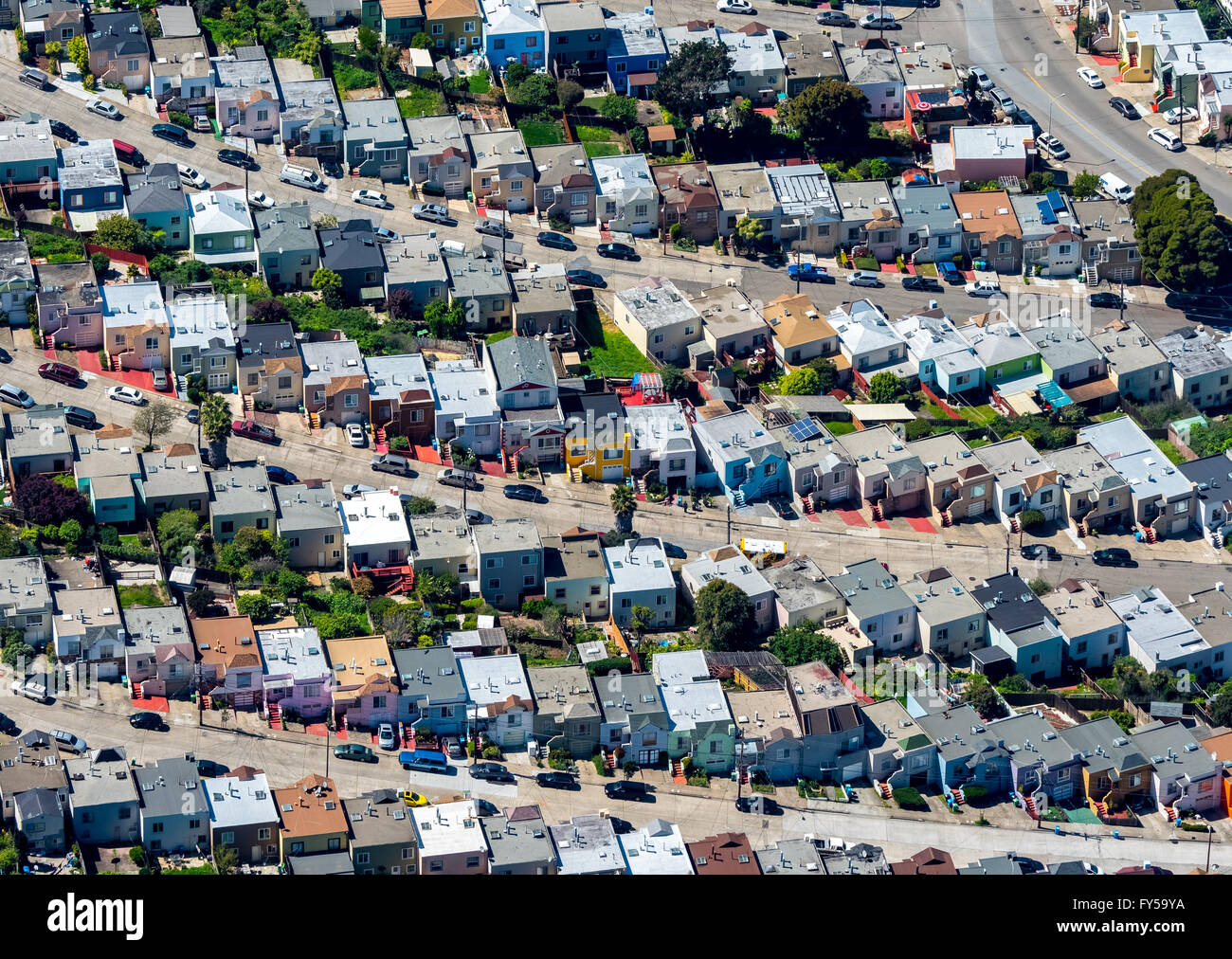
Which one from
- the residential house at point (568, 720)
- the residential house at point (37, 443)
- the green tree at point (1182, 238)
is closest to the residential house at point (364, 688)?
the residential house at point (568, 720)

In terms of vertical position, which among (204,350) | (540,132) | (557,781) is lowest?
(557,781)

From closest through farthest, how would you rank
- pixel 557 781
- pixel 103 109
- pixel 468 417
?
pixel 557 781, pixel 468 417, pixel 103 109

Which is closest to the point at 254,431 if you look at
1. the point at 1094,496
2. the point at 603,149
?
the point at 603,149

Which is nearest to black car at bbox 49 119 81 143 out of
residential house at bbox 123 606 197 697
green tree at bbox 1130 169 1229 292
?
residential house at bbox 123 606 197 697

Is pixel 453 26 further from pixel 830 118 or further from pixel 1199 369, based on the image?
pixel 1199 369

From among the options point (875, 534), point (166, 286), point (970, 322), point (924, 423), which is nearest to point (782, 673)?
point (875, 534)

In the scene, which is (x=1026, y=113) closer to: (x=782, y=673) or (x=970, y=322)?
(x=970, y=322)
